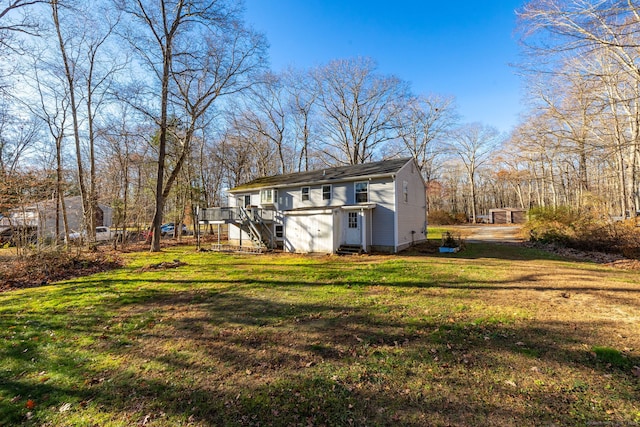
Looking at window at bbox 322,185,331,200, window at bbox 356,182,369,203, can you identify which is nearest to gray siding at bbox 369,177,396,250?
window at bbox 356,182,369,203

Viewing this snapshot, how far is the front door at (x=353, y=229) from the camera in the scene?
1534cm

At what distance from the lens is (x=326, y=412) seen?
2973mm

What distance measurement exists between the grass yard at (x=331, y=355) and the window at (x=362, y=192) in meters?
8.45

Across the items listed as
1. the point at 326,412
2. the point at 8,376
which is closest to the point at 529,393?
the point at 326,412

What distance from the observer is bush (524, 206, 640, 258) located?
518 inches

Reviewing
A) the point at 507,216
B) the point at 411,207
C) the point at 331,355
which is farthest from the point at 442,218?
the point at 331,355

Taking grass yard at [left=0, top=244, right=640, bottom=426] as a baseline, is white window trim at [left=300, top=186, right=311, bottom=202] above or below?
above

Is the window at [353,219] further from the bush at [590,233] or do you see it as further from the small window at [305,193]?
the bush at [590,233]

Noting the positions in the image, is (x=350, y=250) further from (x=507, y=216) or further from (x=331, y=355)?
(x=507, y=216)

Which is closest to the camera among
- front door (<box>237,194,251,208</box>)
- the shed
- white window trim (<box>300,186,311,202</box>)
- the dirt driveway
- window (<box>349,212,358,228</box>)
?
window (<box>349,212,358,228</box>)

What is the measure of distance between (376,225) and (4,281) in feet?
50.9

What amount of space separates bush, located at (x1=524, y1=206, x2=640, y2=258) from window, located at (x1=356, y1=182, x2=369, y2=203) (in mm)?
11234

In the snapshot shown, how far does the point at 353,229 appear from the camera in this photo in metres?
15.6

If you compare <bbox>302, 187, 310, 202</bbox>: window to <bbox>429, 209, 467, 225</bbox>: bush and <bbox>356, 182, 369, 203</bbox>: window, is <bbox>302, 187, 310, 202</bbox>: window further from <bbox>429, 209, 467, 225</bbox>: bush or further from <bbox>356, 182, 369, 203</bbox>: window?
<bbox>429, 209, 467, 225</bbox>: bush
